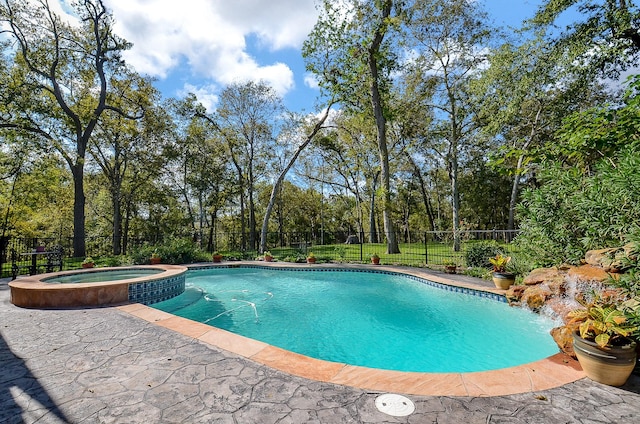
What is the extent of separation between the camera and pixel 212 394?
2.14 metres

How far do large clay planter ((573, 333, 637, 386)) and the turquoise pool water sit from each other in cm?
793

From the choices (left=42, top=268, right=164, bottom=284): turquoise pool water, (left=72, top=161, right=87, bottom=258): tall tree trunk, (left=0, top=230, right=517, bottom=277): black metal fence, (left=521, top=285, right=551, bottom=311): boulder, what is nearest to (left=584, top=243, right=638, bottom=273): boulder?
(left=521, top=285, right=551, bottom=311): boulder

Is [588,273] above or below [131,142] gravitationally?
below

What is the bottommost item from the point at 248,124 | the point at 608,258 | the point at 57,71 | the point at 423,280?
the point at 423,280

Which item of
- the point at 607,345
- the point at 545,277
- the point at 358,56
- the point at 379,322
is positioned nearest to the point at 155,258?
the point at 379,322

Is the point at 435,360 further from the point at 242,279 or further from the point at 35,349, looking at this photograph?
the point at 242,279

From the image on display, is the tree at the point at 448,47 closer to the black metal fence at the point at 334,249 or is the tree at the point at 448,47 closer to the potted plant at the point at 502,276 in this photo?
the black metal fence at the point at 334,249

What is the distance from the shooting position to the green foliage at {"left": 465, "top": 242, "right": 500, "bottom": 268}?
800cm

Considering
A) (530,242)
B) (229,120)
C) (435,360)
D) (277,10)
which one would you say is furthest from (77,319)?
(229,120)

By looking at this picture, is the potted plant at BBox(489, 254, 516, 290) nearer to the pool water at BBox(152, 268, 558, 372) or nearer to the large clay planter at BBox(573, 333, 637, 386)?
the pool water at BBox(152, 268, 558, 372)

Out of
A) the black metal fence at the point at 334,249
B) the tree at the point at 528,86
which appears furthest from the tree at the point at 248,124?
the tree at the point at 528,86

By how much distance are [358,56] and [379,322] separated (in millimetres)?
12357

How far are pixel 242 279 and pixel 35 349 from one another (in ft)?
19.2

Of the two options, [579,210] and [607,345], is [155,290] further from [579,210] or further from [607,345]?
[579,210]
